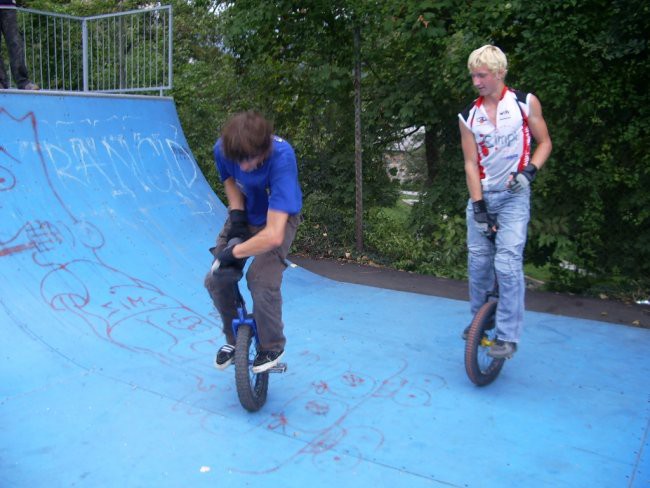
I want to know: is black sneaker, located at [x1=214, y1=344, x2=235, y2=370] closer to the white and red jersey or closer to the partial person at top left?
the white and red jersey

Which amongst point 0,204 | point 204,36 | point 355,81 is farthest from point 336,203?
point 204,36

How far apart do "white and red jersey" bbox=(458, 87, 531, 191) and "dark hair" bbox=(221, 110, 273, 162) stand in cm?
145

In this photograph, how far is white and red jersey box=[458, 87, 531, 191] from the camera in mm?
3678

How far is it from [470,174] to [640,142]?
3221 millimetres

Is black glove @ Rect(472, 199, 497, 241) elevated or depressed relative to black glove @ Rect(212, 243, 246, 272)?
elevated

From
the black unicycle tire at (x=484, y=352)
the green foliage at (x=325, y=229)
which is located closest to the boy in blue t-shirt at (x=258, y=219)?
the black unicycle tire at (x=484, y=352)

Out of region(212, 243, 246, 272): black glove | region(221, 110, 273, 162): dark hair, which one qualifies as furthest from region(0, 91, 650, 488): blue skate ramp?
region(221, 110, 273, 162): dark hair

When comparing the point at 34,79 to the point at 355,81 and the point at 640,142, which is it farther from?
the point at 640,142

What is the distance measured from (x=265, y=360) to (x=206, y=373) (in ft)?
2.40

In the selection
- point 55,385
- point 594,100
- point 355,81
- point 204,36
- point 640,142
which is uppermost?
point 204,36

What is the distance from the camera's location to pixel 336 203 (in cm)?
856

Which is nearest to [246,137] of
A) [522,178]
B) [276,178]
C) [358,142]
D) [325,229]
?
[276,178]

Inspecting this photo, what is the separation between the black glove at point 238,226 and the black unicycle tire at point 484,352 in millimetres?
1448

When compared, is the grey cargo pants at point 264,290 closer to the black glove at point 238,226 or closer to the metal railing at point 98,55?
the black glove at point 238,226
